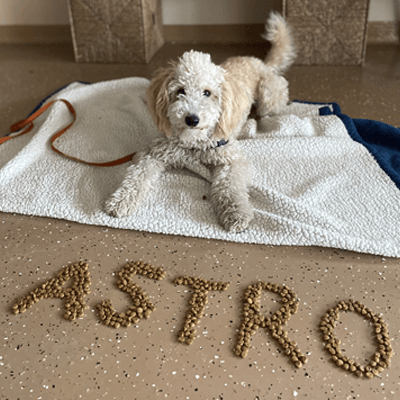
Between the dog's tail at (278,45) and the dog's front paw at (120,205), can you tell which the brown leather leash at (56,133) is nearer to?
the dog's front paw at (120,205)

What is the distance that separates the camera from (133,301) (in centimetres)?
136

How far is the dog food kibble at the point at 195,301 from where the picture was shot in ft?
4.09

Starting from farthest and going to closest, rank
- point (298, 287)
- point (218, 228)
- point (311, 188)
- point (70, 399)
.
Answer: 1. point (311, 188)
2. point (218, 228)
3. point (298, 287)
4. point (70, 399)

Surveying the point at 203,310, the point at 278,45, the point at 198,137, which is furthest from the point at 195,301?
the point at 278,45

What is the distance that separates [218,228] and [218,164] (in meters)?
0.30

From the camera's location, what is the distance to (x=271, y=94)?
213 centimetres

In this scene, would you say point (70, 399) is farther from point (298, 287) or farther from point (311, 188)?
point (311, 188)

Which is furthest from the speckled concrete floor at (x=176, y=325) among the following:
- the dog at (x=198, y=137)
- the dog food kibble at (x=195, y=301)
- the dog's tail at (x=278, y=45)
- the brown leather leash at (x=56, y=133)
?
the dog's tail at (x=278, y=45)

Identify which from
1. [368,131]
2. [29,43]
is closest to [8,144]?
[368,131]

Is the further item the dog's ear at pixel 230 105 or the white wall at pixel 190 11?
the white wall at pixel 190 11

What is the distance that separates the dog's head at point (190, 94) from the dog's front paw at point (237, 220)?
32 centimetres

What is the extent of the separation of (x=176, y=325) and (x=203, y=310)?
0.10m

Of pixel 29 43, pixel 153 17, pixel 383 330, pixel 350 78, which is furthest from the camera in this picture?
pixel 29 43

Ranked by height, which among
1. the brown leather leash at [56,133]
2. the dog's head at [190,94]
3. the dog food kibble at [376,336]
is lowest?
the dog food kibble at [376,336]
